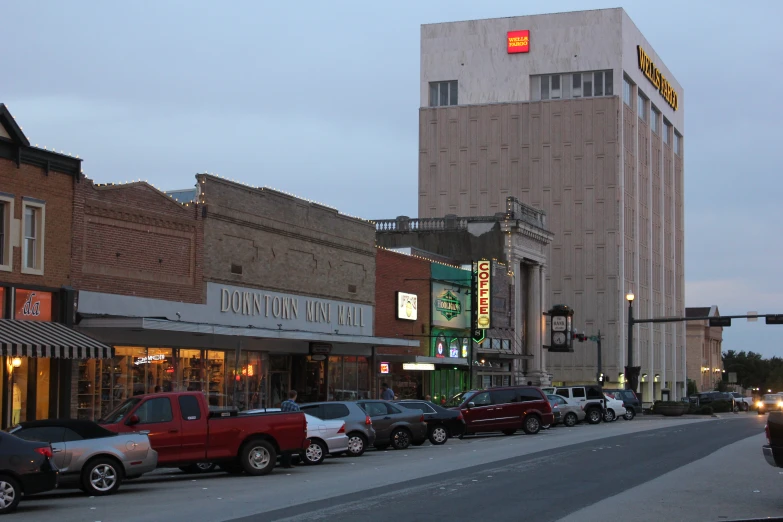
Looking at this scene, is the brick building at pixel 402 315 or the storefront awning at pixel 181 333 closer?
the storefront awning at pixel 181 333

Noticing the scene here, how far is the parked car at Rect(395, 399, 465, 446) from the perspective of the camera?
33.5 meters

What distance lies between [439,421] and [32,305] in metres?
12.9

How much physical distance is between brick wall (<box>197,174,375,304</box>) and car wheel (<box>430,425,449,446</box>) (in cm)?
891

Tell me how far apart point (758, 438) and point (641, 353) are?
5830 cm

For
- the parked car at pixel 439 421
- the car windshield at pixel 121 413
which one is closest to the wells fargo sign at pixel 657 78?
the parked car at pixel 439 421

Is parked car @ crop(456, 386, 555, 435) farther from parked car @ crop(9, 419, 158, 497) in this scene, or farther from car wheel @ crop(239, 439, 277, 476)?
parked car @ crop(9, 419, 158, 497)

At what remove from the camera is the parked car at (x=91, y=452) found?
18328 millimetres

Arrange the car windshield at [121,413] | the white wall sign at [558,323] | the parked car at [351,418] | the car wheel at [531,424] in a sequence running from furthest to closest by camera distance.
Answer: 1. the white wall sign at [558,323]
2. the car wheel at [531,424]
3. the parked car at [351,418]
4. the car windshield at [121,413]

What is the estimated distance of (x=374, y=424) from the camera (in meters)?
30.5

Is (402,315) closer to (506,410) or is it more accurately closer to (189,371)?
(506,410)

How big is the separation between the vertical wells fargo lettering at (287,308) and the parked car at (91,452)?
56.3ft

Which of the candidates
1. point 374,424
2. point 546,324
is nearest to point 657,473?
point 374,424

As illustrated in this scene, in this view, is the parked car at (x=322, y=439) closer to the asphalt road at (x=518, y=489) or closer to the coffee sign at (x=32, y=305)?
the asphalt road at (x=518, y=489)

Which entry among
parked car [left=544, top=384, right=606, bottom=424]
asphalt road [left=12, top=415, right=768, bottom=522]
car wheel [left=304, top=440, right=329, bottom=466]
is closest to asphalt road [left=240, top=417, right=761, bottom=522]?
asphalt road [left=12, top=415, right=768, bottom=522]
